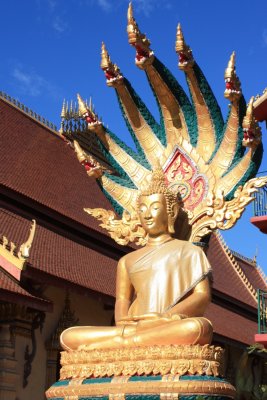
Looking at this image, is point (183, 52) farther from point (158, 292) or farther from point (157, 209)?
point (158, 292)

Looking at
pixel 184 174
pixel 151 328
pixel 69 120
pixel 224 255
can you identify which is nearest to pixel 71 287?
pixel 184 174

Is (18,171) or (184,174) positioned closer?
(184,174)

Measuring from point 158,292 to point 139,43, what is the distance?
8.63ft

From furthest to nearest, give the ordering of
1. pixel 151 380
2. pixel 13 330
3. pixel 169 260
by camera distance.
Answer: pixel 13 330, pixel 169 260, pixel 151 380

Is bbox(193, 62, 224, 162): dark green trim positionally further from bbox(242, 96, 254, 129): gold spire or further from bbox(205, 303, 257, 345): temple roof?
bbox(205, 303, 257, 345): temple roof

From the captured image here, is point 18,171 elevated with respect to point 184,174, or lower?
elevated

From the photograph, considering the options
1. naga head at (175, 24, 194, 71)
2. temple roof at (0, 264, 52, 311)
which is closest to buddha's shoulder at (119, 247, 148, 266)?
naga head at (175, 24, 194, 71)

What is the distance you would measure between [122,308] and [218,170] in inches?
68.3

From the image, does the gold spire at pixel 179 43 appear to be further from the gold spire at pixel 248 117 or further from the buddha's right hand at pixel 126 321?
the buddha's right hand at pixel 126 321

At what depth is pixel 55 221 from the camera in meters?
12.4

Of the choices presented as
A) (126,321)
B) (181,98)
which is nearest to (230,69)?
(181,98)

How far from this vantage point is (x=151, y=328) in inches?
193

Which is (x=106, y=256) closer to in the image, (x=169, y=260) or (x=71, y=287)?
(x=71, y=287)

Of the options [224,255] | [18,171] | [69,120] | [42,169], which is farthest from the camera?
[224,255]
